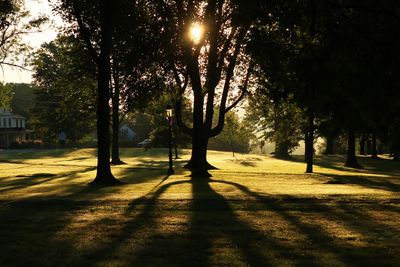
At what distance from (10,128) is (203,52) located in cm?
7255

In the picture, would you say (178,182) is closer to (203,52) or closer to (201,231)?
(203,52)

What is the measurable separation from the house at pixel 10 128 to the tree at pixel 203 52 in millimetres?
65513

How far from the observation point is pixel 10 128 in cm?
9731

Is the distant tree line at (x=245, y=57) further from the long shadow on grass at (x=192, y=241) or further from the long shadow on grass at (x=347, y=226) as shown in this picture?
the long shadow on grass at (x=192, y=241)

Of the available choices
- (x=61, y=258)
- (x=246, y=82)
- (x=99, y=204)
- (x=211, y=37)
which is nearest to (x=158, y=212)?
(x=99, y=204)

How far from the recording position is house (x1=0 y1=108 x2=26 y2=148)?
96.6 meters

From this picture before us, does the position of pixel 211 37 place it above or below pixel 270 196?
above

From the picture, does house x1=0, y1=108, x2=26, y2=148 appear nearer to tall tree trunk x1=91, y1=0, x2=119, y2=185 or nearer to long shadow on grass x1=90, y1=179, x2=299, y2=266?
tall tree trunk x1=91, y1=0, x2=119, y2=185

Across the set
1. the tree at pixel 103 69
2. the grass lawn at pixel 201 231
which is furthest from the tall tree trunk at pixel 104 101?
the grass lawn at pixel 201 231

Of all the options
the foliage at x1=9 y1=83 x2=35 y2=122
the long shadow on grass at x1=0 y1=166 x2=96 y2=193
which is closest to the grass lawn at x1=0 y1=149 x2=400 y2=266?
the long shadow on grass at x1=0 y1=166 x2=96 y2=193

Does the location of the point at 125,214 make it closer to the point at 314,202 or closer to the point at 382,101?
the point at 314,202

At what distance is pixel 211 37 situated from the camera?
Result: 29.7 m

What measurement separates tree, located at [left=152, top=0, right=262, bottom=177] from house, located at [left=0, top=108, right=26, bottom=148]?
215 ft

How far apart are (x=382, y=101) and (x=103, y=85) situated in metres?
15.2
